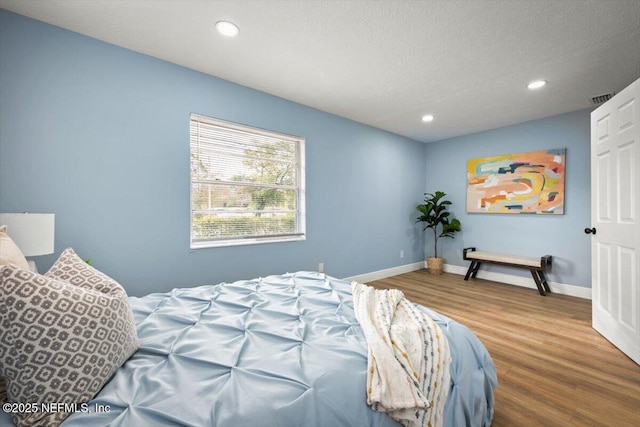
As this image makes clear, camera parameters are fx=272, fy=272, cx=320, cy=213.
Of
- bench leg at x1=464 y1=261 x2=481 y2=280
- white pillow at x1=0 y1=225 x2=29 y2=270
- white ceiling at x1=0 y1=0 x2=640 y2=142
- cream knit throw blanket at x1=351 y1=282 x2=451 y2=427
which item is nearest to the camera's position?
cream knit throw blanket at x1=351 y1=282 x2=451 y2=427

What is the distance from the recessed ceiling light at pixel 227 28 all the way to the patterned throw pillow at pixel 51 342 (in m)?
1.98

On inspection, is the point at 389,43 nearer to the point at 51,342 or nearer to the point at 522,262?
the point at 51,342

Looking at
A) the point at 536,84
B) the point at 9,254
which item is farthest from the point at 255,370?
the point at 536,84

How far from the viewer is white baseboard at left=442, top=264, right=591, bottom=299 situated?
11.8 ft

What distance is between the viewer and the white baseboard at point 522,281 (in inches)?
141

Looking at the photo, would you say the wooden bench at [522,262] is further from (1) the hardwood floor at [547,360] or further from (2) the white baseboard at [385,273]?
(2) the white baseboard at [385,273]

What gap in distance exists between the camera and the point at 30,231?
1.64 metres

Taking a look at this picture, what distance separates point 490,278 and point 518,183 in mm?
1557

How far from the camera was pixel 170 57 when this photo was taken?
2438 millimetres

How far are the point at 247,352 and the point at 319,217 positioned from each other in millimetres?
2681

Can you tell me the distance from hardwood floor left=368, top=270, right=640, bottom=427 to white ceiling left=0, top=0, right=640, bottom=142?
247cm

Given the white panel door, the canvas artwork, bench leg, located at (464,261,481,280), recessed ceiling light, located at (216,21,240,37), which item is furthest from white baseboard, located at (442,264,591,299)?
recessed ceiling light, located at (216,21,240,37)

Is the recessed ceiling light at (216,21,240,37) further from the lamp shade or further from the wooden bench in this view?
the wooden bench

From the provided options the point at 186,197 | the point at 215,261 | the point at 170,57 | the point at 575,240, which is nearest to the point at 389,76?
the point at 170,57
